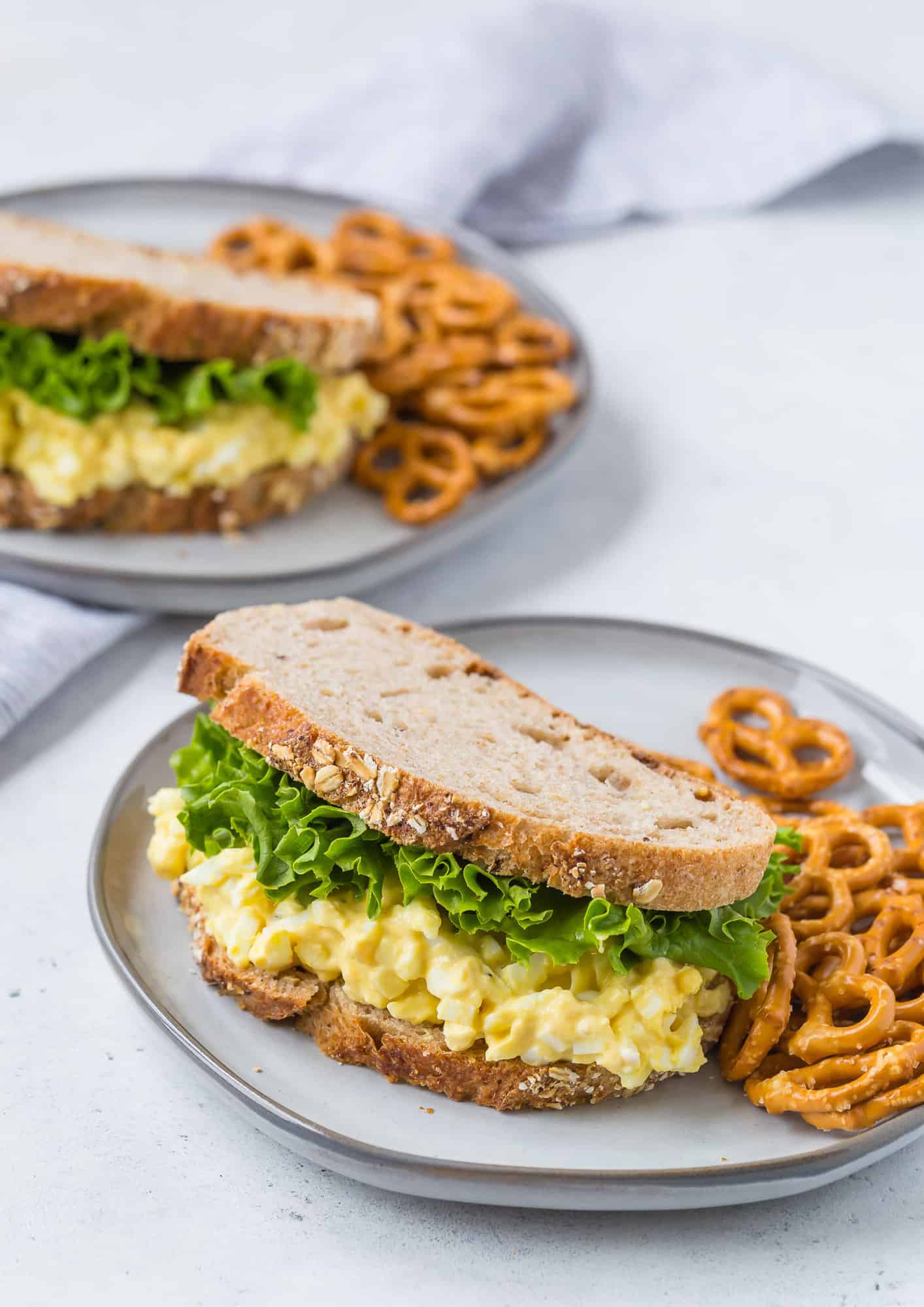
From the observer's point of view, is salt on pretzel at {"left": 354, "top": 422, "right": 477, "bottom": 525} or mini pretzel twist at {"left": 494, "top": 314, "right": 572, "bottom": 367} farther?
mini pretzel twist at {"left": 494, "top": 314, "right": 572, "bottom": 367}

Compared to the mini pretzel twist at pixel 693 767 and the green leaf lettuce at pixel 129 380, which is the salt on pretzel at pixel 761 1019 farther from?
the green leaf lettuce at pixel 129 380

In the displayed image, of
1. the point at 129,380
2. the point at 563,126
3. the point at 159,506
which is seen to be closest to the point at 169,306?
the point at 129,380

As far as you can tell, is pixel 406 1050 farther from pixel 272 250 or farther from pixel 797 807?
pixel 272 250

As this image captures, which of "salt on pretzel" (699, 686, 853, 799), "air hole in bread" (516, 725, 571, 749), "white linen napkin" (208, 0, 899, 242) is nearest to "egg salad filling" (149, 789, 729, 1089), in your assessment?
"air hole in bread" (516, 725, 571, 749)

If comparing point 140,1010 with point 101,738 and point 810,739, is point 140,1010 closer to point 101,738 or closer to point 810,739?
point 101,738

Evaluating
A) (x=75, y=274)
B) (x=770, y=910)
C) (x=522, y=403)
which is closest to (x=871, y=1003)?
(x=770, y=910)

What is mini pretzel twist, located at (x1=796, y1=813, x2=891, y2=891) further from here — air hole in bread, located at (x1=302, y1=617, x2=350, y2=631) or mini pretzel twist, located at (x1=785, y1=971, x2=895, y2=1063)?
air hole in bread, located at (x1=302, y1=617, x2=350, y2=631)
